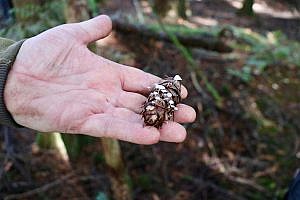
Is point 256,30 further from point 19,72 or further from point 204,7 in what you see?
point 19,72

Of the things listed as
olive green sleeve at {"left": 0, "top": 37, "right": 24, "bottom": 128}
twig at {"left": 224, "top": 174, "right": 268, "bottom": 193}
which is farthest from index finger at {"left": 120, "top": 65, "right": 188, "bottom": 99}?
twig at {"left": 224, "top": 174, "right": 268, "bottom": 193}

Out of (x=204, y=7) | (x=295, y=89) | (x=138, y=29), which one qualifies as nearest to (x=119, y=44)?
(x=138, y=29)

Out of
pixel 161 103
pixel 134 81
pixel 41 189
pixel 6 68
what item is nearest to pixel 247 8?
pixel 134 81

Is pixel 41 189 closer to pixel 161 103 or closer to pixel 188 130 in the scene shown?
pixel 188 130

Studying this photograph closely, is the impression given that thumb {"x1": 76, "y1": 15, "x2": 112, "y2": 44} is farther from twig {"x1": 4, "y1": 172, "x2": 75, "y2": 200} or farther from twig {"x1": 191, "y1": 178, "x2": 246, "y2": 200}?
twig {"x1": 191, "y1": 178, "x2": 246, "y2": 200}

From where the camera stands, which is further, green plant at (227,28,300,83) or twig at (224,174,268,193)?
green plant at (227,28,300,83)

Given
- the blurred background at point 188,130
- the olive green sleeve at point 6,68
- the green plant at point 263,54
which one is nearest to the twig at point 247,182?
the blurred background at point 188,130
